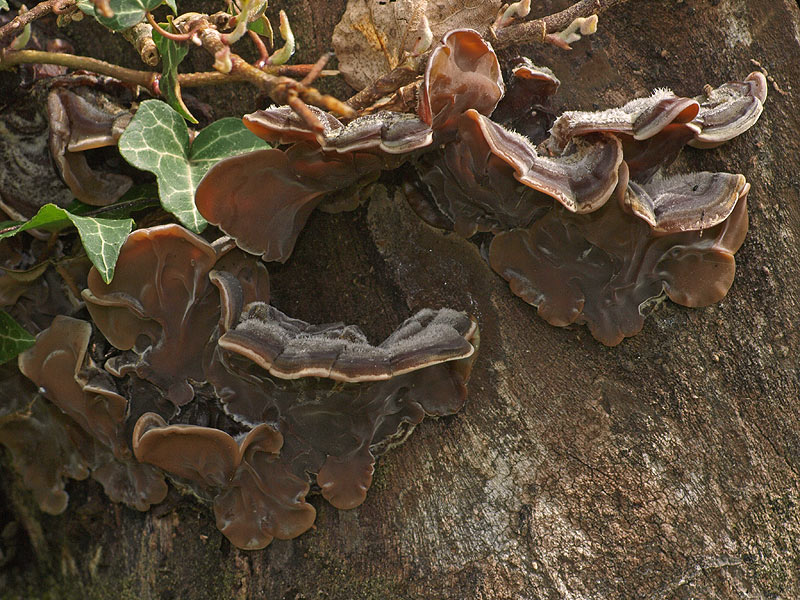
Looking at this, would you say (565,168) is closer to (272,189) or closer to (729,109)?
(729,109)

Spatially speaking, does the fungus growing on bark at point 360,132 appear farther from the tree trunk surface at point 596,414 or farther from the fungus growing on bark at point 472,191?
the tree trunk surface at point 596,414

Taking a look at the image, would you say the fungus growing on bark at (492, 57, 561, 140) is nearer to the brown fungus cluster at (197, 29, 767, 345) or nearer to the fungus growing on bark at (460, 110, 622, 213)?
the brown fungus cluster at (197, 29, 767, 345)

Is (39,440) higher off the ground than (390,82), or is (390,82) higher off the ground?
(390,82)

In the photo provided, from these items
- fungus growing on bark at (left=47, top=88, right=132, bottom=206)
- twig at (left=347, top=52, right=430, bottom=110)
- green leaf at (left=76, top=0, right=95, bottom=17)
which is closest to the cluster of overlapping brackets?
twig at (left=347, top=52, right=430, bottom=110)

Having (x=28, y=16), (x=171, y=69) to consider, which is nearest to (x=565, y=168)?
(x=171, y=69)

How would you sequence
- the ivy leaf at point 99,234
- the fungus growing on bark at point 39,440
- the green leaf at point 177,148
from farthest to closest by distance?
the fungus growing on bark at point 39,440 < the green leaf at point 177,148 < the ivy leaf at point 99,234

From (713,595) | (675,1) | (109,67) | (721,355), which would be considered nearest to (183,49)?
(109,67)

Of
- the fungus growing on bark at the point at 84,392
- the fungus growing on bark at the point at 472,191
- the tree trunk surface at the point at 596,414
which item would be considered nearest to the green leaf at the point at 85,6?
the tree trunk surface at the point at 596,414
